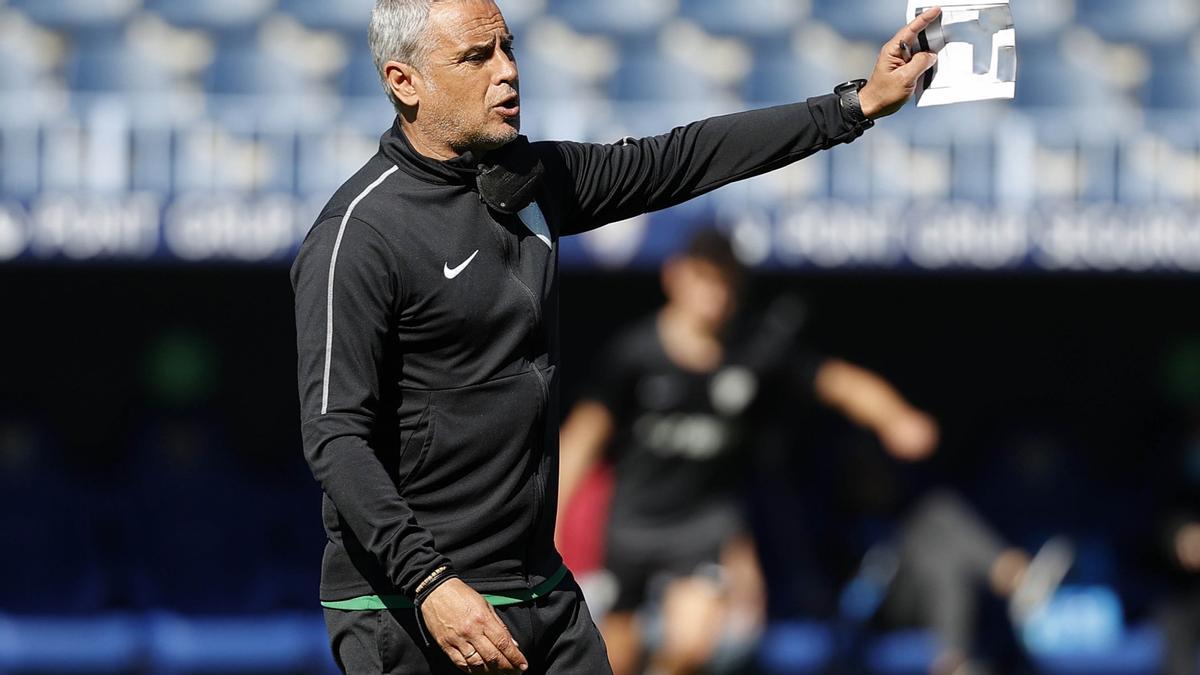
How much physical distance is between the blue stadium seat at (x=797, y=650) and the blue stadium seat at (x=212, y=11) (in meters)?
3.35

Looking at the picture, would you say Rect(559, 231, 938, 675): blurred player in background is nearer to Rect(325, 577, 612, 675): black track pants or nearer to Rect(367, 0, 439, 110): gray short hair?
Rect(325, 577, 612, 675): black track pants

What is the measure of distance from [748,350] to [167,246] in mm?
1942

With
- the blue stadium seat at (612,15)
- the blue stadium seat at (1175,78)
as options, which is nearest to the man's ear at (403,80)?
the blue stadium seat at (612,15)

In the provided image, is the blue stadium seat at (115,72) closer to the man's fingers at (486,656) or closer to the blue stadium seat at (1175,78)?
the blue stadium seat at (1175,78)

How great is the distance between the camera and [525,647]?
9.54ft

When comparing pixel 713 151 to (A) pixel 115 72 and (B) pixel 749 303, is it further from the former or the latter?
(A) pixel 115 72

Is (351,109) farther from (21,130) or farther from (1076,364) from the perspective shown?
(1076,364)

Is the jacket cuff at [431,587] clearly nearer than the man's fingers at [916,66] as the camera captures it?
Yes

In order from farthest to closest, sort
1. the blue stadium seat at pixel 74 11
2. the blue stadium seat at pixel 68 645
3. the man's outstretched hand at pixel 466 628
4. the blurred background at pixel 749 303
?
the blue stadium seat at pixel 74 11 → the blue stadium seat at pixel 68 645 → the blurred background at pixel 749 303 → the man's outstretched hand at pixel 466 628

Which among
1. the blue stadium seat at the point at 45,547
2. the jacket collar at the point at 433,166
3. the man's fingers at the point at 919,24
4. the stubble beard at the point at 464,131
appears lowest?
the blue stadium seat at the point at 45,547

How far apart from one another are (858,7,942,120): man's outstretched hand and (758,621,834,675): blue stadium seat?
13.5 feet

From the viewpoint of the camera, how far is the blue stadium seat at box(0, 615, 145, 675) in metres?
6.83

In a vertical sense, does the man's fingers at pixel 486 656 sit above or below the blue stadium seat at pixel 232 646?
above

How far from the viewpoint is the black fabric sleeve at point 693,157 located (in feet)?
10.3
